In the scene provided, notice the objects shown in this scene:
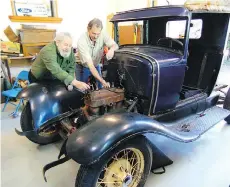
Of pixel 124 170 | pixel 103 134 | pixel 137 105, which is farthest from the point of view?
pixel 137 105

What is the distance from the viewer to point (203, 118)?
2693 millimetres

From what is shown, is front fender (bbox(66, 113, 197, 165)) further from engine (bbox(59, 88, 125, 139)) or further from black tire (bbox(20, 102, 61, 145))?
black tire (bbox(20, 102, 61, 145))

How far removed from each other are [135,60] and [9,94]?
2.76 meters

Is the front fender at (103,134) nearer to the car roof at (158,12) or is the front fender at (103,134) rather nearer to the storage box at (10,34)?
the car roof at (158,12)

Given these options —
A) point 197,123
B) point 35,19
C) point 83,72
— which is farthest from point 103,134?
point 35,19

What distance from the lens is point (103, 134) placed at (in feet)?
4.93

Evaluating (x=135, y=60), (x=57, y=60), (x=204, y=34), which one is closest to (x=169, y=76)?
(x=135, y=60)

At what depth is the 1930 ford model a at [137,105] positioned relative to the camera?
156 cm

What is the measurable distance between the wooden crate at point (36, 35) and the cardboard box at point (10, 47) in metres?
0.17

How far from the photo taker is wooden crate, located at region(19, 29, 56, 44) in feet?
15.0

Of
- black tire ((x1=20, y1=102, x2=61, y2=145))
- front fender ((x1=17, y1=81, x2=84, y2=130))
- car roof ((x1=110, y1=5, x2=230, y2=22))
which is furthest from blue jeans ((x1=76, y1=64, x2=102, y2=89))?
black tire ((x1=20, y1=102, x2=61, y2=145))

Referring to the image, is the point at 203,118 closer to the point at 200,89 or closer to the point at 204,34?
the point at 200,89

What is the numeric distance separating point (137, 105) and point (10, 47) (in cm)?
358

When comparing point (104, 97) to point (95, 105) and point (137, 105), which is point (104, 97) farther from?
point (137, 105)
